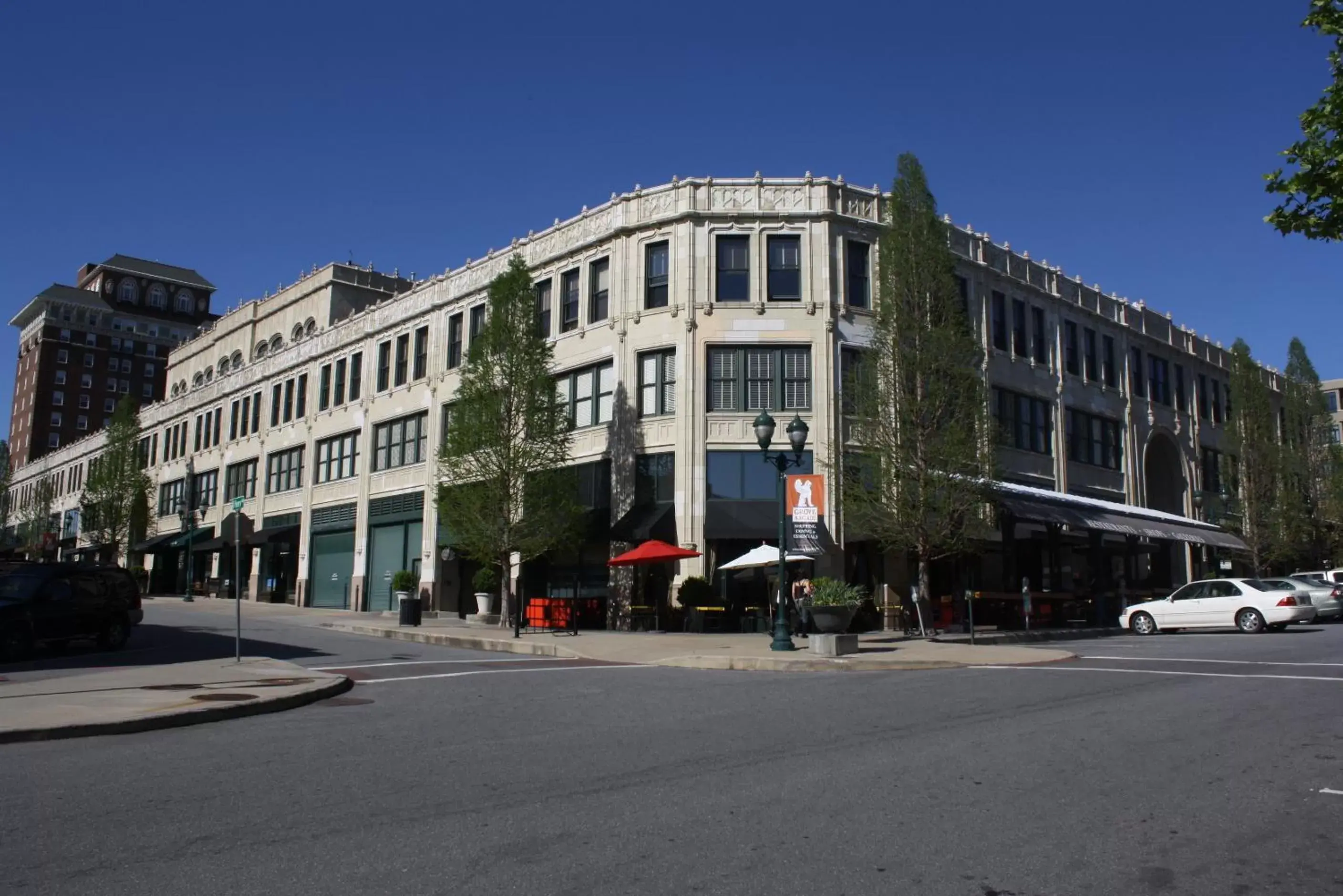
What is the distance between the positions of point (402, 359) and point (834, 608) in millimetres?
28499

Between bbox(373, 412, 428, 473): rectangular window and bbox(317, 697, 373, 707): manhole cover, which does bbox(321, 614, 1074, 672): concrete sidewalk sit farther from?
bbox(373, 412, 428, 473): rectangular window

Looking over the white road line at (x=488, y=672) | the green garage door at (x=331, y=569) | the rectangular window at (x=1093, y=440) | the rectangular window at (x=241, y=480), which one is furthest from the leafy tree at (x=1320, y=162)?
the rectangular window at (x=241, y=480)

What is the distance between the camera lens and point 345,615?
126 feet

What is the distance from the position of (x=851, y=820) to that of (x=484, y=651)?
56.8 ft

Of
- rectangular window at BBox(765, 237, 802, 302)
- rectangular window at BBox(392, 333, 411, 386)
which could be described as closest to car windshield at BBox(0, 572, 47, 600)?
rectangular window at BBox(765, 237, 802, 302)

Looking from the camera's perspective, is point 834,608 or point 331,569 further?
point 331,569

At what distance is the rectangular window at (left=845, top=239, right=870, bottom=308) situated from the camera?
3322cm

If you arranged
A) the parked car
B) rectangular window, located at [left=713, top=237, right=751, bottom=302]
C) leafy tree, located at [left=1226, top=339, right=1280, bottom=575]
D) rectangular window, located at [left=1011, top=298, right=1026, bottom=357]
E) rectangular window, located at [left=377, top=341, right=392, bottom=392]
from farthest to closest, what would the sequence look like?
1. leafy tree, located at [left=1226, top=339, right=1280, bottom=575]
2. rectangular window, located at [left=377, top=341, right=392, bottom=392]
3. rectangular window, located at [left=1011, top=298, right=1026, bottom=357]
4. rectangular window, located at [left=713, top=237, right=751, bottom=302]
5. the parked car

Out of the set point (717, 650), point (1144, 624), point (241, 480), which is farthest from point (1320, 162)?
point (241, 480)

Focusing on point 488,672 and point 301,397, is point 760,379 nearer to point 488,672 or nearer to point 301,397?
point 488,672

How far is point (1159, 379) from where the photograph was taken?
159 feet

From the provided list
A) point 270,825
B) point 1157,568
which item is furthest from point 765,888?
point 1157,568

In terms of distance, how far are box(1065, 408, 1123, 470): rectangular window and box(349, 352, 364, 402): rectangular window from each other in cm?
2981

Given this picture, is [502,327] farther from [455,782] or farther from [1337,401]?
[1337,401]
